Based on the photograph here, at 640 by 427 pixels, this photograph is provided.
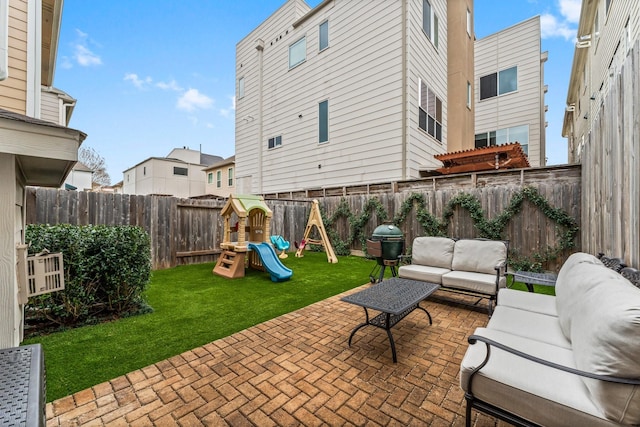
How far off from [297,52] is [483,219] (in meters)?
10.8

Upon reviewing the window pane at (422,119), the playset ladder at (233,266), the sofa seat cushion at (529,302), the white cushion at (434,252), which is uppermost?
the window pane at (422,119)

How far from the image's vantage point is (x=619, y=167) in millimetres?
2760

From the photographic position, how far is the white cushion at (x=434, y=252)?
4.82 metres

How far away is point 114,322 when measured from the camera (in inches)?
140

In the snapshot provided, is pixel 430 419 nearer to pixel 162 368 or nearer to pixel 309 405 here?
pixel 309 405

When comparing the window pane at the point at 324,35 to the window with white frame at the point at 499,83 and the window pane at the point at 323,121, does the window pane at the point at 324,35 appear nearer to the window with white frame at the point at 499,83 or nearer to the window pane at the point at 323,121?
the window pane at the point at 323,121

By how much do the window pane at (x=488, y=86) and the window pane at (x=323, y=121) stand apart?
926cm

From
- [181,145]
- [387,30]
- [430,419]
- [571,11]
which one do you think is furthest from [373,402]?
[181,145]

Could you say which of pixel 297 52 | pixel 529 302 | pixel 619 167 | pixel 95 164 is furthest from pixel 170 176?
pixel 619 167

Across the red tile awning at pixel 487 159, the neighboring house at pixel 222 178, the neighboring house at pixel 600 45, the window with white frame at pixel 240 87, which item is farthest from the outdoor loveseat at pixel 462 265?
the neighboring house at pixel 222 178

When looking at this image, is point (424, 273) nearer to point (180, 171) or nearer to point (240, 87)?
point (240, 87)

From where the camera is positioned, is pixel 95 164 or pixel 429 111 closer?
pixel 429 111

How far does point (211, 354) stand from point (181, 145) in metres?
29.7

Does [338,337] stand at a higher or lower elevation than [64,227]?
lower
